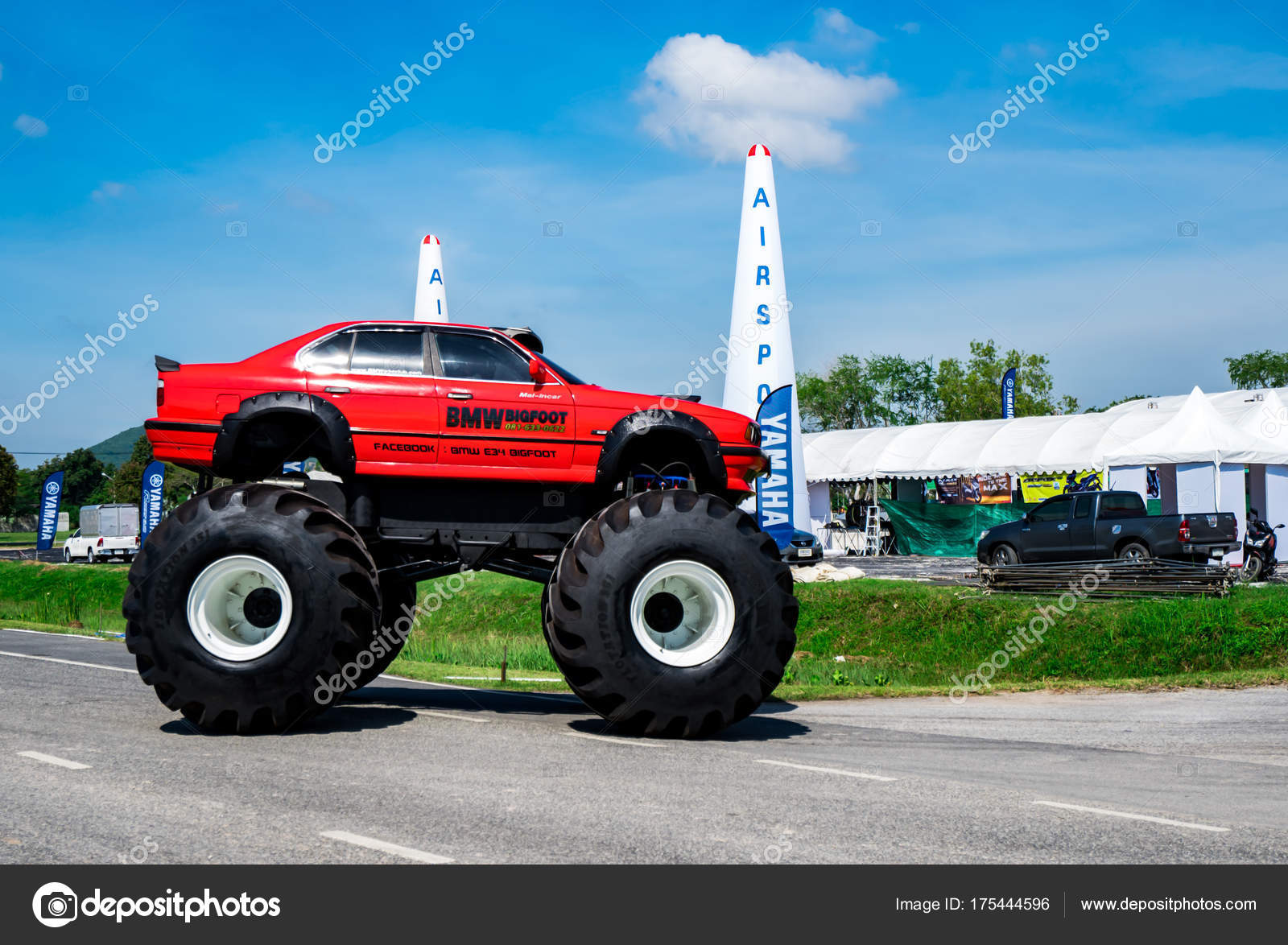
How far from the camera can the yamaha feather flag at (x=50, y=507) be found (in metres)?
44.5

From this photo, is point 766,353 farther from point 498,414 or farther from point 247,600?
point 247,600

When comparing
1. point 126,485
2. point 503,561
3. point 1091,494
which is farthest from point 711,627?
point 126,485

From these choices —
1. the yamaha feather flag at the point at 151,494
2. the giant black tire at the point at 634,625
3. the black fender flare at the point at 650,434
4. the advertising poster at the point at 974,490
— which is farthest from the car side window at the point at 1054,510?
the yamaha feather flag at the point at 151,494

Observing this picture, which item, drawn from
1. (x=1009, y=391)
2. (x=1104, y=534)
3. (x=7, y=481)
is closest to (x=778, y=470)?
(x=1104, y=534)

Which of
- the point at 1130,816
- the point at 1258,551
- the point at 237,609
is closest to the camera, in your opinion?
the point at 1130,816

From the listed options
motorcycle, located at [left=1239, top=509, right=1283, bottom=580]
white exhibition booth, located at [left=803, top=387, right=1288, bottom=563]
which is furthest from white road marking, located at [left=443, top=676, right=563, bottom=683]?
white exhibition booth, located at [left=803, top=387, right=1288, bottom=563]

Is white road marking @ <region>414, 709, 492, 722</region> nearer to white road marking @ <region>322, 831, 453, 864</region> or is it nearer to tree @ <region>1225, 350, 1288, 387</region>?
white road marking @ <region>322, 831, 453, 864</region>

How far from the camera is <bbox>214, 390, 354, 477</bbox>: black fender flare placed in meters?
8.01

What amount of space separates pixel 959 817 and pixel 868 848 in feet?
2.85

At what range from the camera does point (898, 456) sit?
3888 centimetres

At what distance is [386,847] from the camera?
184 inches

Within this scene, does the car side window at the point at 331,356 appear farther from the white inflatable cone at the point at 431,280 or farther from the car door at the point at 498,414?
the white inflatable cone at the point at 431,280

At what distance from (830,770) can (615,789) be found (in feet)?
4.88

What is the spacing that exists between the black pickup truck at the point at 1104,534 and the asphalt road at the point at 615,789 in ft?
41.2
